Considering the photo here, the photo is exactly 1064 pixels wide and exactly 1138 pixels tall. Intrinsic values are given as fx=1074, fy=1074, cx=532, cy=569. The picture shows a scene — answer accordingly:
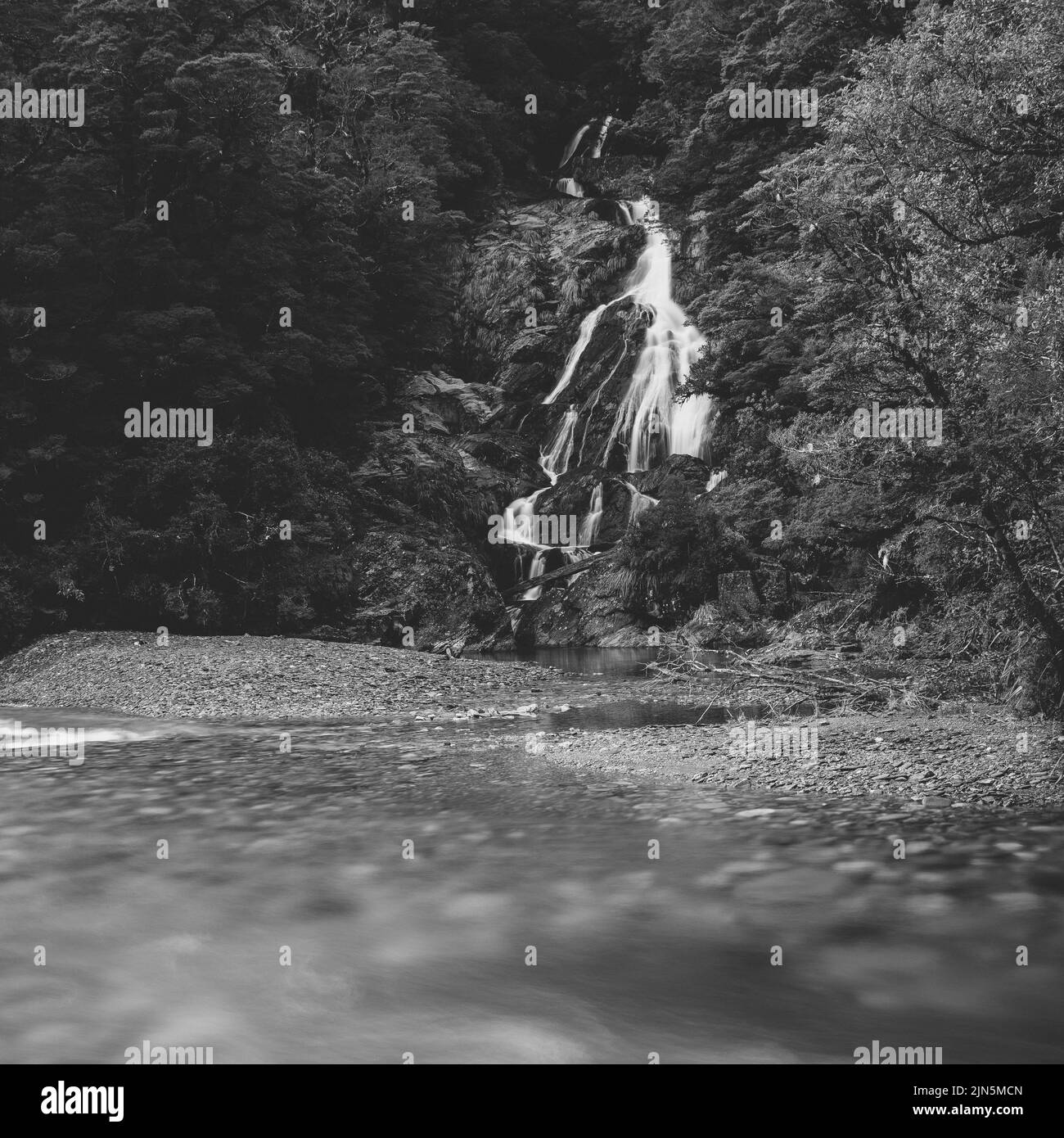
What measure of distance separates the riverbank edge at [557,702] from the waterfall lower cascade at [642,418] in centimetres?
914

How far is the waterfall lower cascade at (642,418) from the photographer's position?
32.8m

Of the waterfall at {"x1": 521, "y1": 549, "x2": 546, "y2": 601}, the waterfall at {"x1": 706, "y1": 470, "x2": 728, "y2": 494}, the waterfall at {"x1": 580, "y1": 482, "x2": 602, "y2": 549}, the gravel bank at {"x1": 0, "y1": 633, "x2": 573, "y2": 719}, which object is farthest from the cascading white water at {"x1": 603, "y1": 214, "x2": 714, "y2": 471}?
the gravel bank at {"x1": 0, "y1": 633, "x2": 573, "y2": 719}

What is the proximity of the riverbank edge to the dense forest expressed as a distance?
1.91m

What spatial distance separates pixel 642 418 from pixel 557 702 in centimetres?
1778

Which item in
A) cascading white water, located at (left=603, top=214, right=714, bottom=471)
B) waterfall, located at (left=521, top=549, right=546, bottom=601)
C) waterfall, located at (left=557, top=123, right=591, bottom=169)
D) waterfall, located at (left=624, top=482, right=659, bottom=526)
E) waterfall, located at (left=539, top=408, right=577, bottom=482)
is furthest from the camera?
waterfall, located at (left=557, top=123, right=591, bottom=169)

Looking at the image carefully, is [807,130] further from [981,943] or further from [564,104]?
[981,943]

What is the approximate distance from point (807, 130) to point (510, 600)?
17.3 meters

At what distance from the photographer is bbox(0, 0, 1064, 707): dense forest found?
1375 cm

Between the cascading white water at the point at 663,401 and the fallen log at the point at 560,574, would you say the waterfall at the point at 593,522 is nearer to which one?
the fallen log at the point at 560,574

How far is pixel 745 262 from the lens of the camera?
30.7 metres

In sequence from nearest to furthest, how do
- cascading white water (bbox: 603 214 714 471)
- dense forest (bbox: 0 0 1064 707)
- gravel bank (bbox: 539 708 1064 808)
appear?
gravel bank (bbox: 539 708 1064 808) < dense forest (bbox: 0 0 1064 707) < cascading white water (bbox: 603 214 714 471)

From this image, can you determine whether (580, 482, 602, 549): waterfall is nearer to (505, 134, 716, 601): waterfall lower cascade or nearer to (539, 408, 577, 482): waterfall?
(505, 134, 716, 601): waterfall lower cascade

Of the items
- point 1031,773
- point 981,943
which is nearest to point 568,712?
point 1031,773

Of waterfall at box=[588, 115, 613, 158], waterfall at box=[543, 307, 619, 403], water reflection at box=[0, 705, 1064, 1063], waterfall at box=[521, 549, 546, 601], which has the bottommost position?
water reflection at box=[0, 705, 1064, 1063]
